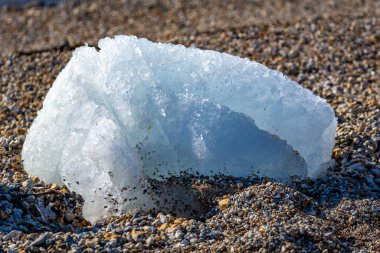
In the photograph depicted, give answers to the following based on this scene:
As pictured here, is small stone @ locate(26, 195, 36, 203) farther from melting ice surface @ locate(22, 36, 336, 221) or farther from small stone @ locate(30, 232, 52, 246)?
small stone @ locate(30, 232, 52, 246)

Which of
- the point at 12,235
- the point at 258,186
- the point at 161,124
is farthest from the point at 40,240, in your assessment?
the point at 258,186

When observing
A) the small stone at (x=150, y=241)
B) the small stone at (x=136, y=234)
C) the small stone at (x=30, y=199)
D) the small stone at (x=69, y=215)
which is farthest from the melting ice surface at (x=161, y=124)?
the small stone at (x=150, y=241)

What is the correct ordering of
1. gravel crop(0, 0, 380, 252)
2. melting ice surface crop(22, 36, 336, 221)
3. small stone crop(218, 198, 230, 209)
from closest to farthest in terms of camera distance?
gravel crop(0, 0, 380, 252), small stone crop(218, 198, 230, 209), melting ice surface crop(22, 36, 336, 221)

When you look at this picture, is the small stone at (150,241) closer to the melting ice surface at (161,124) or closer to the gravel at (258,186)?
the gravel at (258,186)

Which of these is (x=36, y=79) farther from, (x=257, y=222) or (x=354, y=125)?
(x=257, y=222)

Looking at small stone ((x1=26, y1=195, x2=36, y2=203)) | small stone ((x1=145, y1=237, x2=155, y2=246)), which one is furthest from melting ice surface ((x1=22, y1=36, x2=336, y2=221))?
small stone ((x1=145, y1=237, x2=155, y2=246))

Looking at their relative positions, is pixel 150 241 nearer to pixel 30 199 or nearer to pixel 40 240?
pixel 40 240
